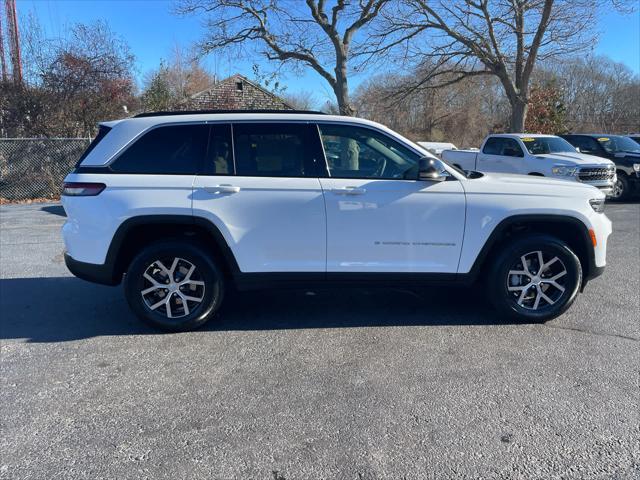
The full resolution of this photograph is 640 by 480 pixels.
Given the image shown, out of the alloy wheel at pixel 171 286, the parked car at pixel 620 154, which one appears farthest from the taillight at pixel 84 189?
the parked car at pixel 620 154

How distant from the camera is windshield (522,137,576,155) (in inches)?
464

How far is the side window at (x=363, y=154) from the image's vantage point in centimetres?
431

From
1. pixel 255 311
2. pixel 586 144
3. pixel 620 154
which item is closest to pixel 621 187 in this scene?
pixel 620 154

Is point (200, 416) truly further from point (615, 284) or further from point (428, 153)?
point (615, 284)

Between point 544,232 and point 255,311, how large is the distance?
288cm

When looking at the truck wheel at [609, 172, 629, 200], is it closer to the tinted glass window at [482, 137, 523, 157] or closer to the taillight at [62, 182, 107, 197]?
the tinted glass window at [482, 137, 523, 157]

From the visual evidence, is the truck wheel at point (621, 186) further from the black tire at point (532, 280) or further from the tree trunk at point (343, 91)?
the black tire at point (532, 280)

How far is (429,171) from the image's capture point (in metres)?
4.13

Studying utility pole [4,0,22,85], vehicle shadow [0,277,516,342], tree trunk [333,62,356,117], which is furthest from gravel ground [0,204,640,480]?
utility pole [4,0,22,85]

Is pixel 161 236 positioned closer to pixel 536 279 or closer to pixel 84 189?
pixel 84 189

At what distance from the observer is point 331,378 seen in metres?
3.51

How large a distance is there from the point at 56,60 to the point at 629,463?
1831 centimetres

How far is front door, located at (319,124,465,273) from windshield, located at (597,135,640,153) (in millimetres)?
11713

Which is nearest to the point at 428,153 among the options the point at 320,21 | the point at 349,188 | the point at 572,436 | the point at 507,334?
the point at 349,188
